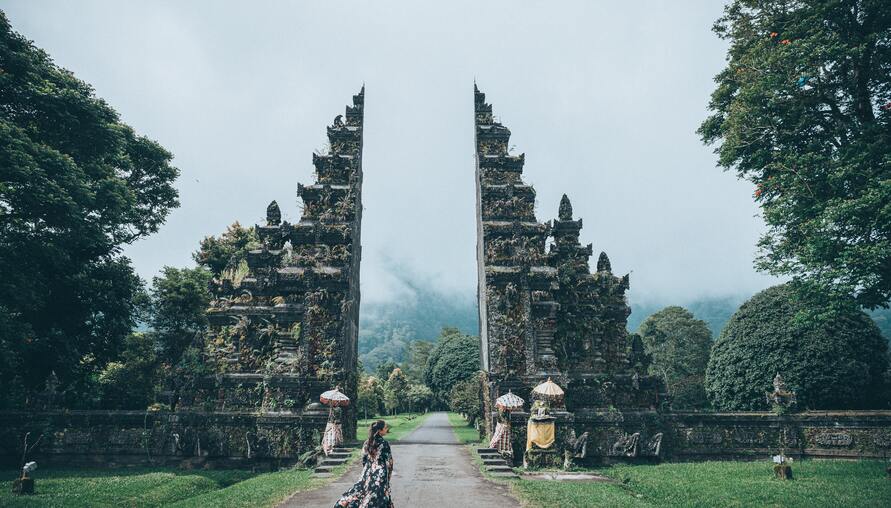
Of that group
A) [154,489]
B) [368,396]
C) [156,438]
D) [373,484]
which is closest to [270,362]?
[156,438]

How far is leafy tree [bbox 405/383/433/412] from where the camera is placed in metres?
64.3

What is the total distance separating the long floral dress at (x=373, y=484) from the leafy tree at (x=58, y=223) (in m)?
15.4

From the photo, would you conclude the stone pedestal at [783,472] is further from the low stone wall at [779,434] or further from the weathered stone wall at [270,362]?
Result: the weathered stone wall at [270,362]

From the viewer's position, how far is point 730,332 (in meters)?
24.0

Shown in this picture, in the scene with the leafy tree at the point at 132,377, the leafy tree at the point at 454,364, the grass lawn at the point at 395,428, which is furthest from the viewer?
the leafy tree at the point at 454,364

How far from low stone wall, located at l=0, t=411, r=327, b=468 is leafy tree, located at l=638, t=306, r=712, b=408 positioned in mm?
37335

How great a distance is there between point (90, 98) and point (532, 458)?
23316 mm

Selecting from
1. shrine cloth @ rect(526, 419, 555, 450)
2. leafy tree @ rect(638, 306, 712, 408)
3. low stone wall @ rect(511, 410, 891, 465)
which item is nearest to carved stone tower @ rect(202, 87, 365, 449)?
shrine cloth @ rect(526, 419, 555, 450)

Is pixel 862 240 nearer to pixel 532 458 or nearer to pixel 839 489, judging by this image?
pixel 839 489

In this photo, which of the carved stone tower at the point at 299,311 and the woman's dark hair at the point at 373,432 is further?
the carved stone tower at the point at 299,311

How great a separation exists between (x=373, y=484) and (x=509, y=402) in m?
10.5

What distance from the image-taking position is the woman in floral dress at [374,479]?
6.96 meters

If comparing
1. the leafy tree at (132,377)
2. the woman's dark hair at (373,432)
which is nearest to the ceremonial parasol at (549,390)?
the woman's dark hair at (373,432)

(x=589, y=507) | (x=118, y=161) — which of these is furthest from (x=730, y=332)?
(x=118, y=161)
